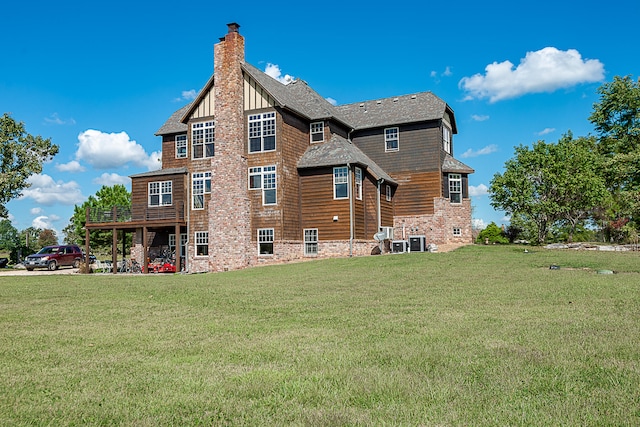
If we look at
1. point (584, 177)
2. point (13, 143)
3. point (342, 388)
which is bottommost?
point (342, 388)

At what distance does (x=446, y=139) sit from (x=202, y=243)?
16567 millimetres

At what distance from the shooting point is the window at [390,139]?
33.1 meters

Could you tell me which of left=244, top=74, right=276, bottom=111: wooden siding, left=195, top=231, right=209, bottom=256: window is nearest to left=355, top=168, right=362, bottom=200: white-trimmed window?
left=244, top=74, right=276, bottom=111: wooden siding

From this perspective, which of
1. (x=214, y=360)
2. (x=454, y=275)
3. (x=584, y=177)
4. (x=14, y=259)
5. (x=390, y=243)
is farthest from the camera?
(x=14, y=259)

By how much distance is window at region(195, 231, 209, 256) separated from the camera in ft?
98.3

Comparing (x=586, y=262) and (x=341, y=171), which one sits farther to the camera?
(x=341, y=171)

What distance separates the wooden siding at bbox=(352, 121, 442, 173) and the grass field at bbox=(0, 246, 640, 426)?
19.9m

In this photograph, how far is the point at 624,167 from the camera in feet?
112

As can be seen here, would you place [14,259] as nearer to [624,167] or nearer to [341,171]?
[341,171]

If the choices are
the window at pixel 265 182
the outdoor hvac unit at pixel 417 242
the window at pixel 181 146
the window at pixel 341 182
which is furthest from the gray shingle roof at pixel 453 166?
the window at pixel 181 146

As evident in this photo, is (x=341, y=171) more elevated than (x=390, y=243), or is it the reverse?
(x=341, y=171)

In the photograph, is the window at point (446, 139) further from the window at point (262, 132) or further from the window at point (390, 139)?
the window at point (262, 132)

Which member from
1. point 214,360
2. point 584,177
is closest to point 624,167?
point 584,177

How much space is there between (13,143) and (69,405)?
4304cm
